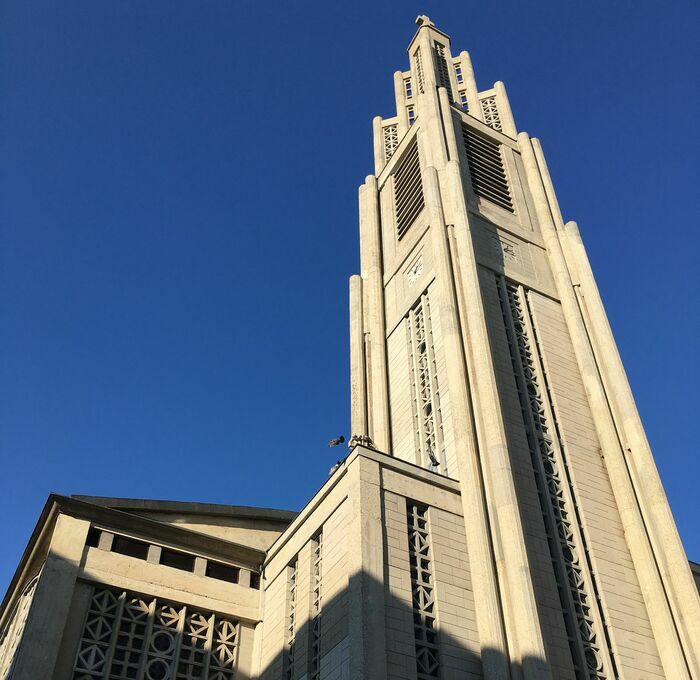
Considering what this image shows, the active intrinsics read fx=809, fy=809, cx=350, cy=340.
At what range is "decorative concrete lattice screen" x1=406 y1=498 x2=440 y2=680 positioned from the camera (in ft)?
59.3

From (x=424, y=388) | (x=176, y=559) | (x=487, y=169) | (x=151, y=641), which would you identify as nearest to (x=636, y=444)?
(x=424, y=388)

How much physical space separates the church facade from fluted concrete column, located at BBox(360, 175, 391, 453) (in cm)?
14

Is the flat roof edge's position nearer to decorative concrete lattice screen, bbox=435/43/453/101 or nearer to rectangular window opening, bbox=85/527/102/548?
rectangular window opening, bbox=85/527/102/548

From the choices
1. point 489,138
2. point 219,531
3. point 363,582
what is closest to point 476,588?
point 363,582

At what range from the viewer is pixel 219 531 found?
2519 cm

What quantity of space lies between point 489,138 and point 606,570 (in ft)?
70.7

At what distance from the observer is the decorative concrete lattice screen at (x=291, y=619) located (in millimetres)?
20734

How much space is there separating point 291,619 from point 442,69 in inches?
1218

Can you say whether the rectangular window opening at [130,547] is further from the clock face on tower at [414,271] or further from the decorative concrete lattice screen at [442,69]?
the decorative concrete lattice screen at [442,69]

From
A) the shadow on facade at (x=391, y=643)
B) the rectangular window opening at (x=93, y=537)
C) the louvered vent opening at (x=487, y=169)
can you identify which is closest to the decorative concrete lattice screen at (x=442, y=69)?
the louvered vent opening at (x=487, y=169)

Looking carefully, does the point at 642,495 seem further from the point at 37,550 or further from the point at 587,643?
the point at 37,550

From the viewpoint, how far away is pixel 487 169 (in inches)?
1380

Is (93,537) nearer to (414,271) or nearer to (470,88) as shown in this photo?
(414,271)

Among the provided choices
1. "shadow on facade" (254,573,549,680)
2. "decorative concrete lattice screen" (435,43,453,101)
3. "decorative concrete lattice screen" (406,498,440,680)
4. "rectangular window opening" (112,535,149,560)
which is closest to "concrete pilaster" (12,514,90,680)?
"rectangular window opening" (112,535,149,560)
